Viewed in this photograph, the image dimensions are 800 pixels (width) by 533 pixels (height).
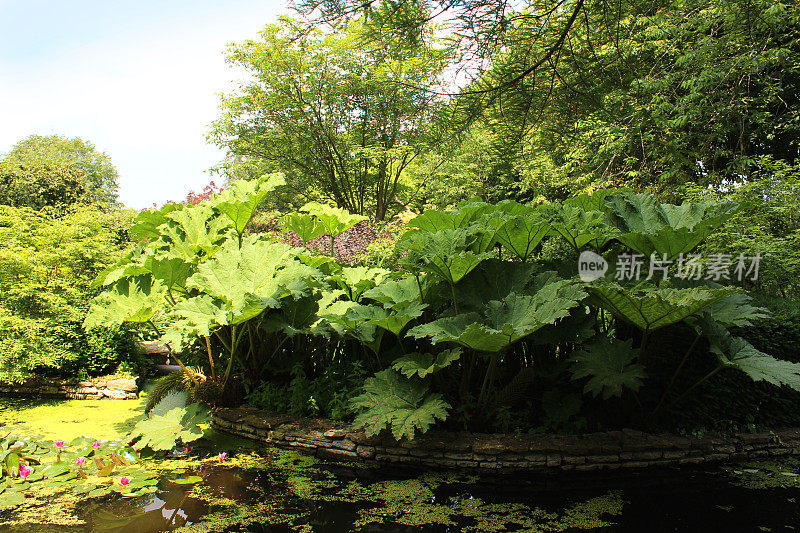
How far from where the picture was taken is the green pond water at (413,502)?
2191 mm

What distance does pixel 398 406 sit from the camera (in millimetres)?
2939

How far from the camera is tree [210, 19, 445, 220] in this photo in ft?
44.9

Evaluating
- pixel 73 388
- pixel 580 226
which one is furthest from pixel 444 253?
pixel 73 388

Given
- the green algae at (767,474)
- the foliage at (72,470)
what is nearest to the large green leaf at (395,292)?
the foliage at (72,470)

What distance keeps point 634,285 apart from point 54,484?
3593 mm

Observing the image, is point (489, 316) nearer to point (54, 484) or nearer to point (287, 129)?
point (54, 484)

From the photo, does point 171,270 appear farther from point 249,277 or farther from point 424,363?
point 424,363

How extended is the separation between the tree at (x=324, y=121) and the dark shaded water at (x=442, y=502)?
35.9ft

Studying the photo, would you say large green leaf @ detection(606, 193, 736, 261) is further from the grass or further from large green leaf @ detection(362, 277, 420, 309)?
the grass

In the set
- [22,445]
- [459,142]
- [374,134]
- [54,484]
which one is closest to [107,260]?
[22,445]

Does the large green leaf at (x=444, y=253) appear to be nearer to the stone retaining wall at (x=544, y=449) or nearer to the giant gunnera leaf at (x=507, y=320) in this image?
the giant gunnera leaf at (x=507, y=320)

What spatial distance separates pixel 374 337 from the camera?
338cm

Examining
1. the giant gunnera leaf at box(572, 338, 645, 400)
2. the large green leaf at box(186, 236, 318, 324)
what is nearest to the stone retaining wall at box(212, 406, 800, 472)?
the giant gunnera leaf at box(572, 338, 645, 400)

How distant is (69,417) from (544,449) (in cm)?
405
